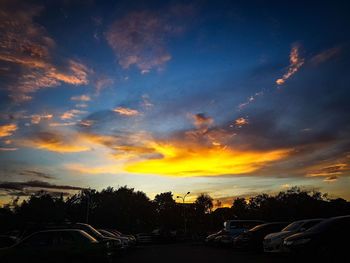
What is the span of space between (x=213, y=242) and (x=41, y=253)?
18.5m

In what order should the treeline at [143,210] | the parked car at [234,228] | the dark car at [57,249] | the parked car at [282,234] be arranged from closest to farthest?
the dark car at [57,249], the parked car at [282,234], the parked car at [234,228], the treeline at [143,210]

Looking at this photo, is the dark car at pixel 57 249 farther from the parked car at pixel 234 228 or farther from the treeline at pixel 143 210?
the treeline at pixel 143 210

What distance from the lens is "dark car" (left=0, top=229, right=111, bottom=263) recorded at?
5438 millimetres

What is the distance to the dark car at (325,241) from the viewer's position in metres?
7.31

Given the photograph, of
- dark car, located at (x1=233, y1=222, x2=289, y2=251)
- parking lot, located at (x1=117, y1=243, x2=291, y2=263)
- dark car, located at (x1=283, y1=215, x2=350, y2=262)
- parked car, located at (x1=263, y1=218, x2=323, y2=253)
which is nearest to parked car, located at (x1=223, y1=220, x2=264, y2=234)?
parking lot, located at (x1=117, y1=243, x2=291, y2=263)

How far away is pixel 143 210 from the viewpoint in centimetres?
7250

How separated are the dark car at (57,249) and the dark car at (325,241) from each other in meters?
5.60

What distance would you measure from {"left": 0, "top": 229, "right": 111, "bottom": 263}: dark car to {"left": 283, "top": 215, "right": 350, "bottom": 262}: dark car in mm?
5602

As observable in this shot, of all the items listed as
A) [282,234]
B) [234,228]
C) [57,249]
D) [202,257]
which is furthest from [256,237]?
[57,249]

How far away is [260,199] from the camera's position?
287 ft

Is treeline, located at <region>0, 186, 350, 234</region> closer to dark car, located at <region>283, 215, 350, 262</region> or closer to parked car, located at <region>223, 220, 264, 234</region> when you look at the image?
parked car, located at <region>223, 220, 264, 234</region>

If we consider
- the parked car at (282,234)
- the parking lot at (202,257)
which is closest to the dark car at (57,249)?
the parking lot at (202,257)

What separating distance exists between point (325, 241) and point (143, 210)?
68.9m

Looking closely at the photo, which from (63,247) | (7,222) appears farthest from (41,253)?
(7,222)
